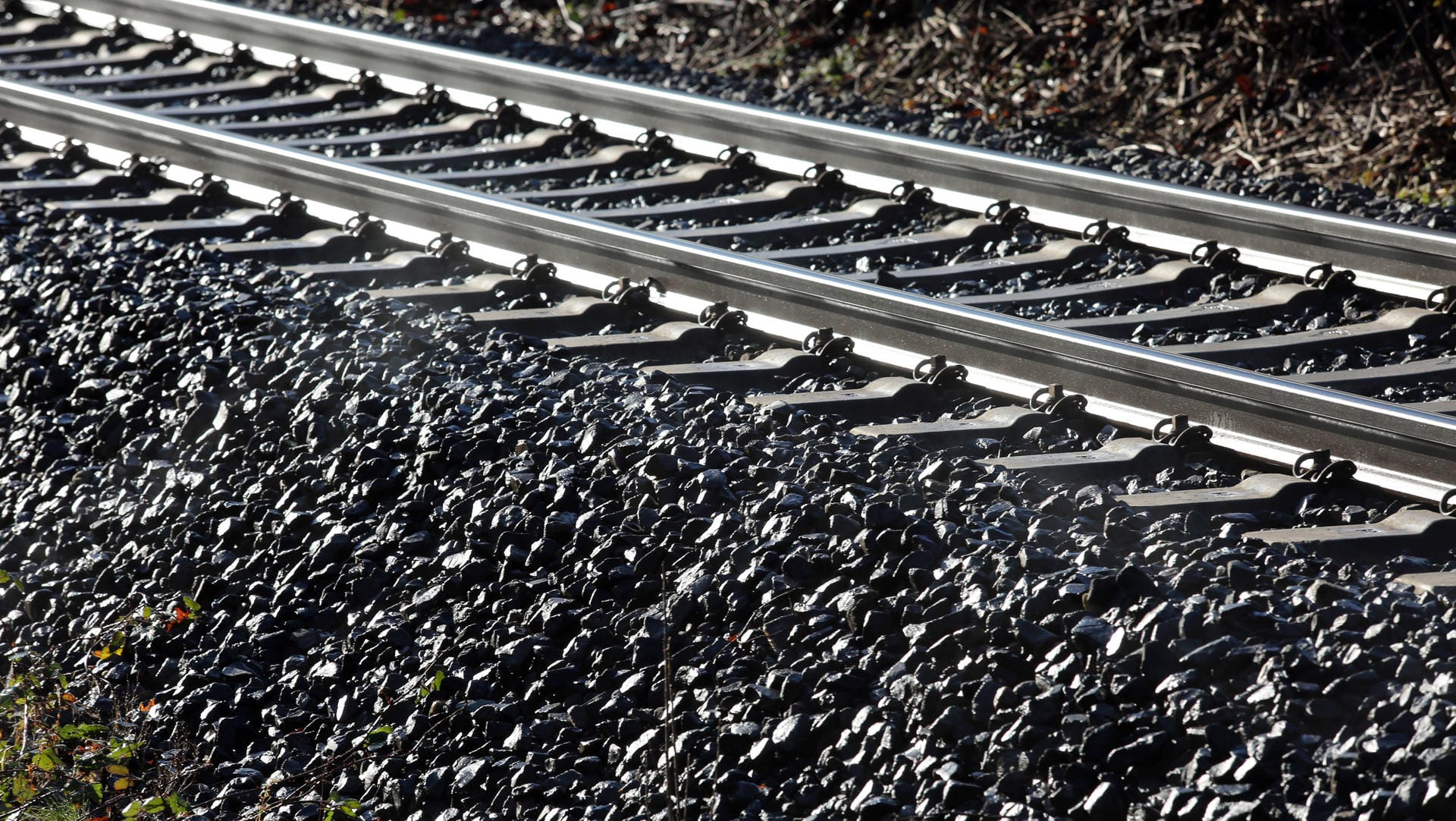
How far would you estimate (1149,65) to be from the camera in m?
8.30

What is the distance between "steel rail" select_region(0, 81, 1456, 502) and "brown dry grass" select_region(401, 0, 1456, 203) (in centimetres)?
320

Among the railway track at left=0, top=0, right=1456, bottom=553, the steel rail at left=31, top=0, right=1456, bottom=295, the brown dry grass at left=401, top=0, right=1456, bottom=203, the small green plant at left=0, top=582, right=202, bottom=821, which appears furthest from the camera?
the brown dry grass at left=401, top=0, right=1456, bottom=203

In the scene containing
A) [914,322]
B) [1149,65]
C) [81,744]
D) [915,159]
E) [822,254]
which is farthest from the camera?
[1149,65]

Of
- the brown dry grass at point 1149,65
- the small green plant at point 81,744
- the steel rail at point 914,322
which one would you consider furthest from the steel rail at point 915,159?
the small green plant at point 81,744

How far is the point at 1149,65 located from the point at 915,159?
9.39 feet

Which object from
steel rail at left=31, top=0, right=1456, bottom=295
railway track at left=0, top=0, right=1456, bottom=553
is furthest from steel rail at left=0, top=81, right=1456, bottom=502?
steel rail at left=31, top=0, right=1456, bottom=295

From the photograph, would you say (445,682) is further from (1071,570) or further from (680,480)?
(1071,570)

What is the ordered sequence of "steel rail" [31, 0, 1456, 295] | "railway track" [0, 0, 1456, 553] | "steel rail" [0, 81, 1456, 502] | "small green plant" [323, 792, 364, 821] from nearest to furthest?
"small green plant" [323, 792, 364, 821] → "steel rail" [0, 81, 1456, 502] → "railway track" [0, 0, 1456, 553] → "steel rail" [31, 0, 1456, 295]

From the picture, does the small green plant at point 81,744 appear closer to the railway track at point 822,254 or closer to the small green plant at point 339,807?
the small green plant at point 339,807

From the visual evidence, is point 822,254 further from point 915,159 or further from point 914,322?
point 914,322

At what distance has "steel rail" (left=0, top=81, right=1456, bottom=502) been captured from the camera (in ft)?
12.4

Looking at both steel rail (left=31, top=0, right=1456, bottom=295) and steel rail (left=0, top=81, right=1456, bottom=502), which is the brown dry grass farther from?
steel rail (left=0, top=81, right=1456, bottom=502)

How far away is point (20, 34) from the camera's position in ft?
30.1

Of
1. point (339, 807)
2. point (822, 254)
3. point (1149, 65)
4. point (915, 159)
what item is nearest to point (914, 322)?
point (822, 254)
